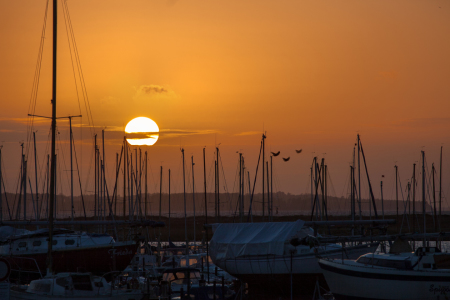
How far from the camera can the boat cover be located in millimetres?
32344

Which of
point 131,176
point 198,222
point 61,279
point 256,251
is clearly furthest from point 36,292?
point 198,222

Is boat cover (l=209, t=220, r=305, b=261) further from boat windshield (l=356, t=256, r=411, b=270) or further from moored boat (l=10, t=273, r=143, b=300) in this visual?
moored boat (l=10, t=273, r=143, b=300)

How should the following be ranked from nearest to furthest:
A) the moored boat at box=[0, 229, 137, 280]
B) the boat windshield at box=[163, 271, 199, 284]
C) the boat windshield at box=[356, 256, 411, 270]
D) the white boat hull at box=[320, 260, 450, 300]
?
1. the white boat hull at box=[320, 260, 450, 300]
2. the boat windshield at box=[356, 256, 411, 270]
3. the boat windshield at box=[163, 271, 199, 284]
4. the moored boat at box=[0, 229, 137, 280]

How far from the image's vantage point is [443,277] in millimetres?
24578

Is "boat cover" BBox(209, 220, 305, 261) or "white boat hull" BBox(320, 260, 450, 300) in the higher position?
"boat cover" BBox(209, 220, 305, 261)

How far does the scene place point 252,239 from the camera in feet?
110

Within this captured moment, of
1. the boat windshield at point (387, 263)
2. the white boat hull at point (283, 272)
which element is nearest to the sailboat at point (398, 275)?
the boat windshield at point (387, 263)

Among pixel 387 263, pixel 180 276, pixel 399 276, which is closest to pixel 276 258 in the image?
pixel 180 276

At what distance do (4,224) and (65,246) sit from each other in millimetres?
5203

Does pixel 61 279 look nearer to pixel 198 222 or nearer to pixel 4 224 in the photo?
pixel 4 224

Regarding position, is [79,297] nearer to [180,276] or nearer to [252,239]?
[180,276]

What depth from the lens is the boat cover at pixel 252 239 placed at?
32.3 m

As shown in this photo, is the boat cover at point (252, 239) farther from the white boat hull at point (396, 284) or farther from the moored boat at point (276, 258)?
the white boat hull at point (396, 284)

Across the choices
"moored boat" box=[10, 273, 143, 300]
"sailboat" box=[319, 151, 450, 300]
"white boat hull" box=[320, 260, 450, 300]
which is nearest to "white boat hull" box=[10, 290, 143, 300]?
"moored boat" box=[10, 273, 143, 300]
